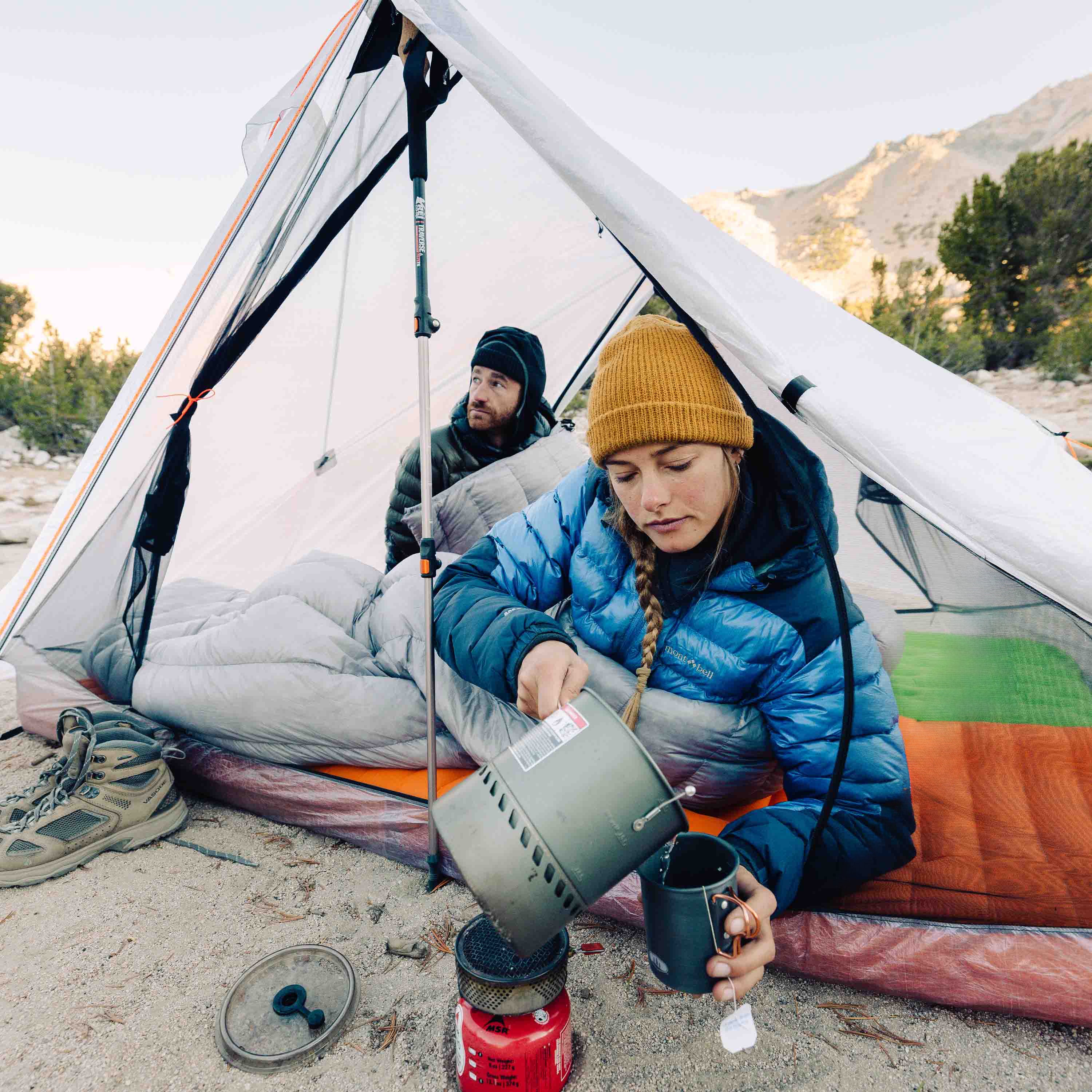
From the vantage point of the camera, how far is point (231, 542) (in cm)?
241

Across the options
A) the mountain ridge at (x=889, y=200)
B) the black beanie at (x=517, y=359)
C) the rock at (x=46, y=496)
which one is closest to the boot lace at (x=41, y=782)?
the black beanie at (x=517, y=359)

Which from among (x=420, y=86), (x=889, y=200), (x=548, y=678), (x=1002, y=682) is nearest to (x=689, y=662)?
(x=548, y=678)

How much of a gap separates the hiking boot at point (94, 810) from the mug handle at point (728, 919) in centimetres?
143

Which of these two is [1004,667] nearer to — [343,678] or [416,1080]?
[416,1080]

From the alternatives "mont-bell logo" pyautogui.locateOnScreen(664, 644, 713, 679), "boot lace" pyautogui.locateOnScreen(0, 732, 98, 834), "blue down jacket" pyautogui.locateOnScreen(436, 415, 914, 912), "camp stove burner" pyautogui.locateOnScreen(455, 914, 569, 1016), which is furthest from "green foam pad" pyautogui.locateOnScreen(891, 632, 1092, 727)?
"boot lace" pyautogui.locateOnScreen(0, 732, 98, 834)

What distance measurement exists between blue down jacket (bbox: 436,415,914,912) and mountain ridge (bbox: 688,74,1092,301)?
111ft

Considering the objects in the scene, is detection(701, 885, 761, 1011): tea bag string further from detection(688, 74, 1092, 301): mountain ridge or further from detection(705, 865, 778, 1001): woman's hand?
detection(688, 74, 1092, 301): mountain ridge

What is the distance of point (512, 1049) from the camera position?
3.00ft

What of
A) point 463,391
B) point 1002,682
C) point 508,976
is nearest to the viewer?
point 508,976

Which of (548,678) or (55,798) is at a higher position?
(548,678)

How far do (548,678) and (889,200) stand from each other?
49021 millimetres

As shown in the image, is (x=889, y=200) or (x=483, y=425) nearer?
(x=483, y=425)

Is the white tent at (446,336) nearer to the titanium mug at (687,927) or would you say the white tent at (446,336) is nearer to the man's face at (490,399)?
the man's face at (490,399)

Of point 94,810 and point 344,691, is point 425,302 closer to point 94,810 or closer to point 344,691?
point 344,691
